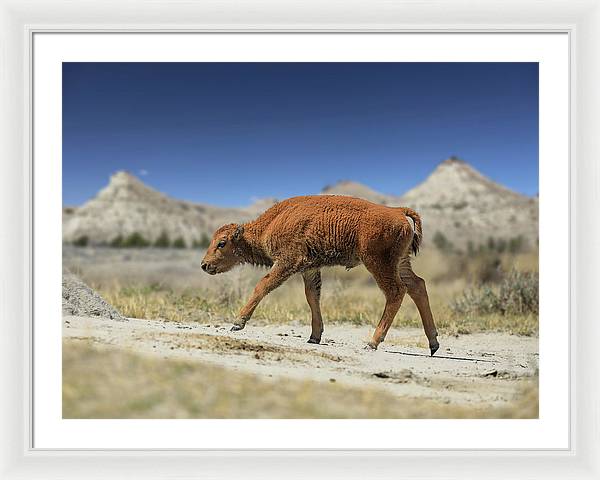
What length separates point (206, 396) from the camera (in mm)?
6211

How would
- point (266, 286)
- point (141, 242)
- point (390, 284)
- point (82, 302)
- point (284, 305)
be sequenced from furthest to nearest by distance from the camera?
point (141, 242), point (284, 305), point (82, 302), point (266, 286), point (390, 284)

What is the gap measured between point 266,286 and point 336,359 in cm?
142

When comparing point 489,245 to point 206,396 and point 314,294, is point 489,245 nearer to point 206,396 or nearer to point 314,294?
point 314,294

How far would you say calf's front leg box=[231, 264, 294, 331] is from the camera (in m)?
8.46

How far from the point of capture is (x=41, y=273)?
6840 millimetres

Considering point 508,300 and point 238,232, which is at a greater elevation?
point 238,232

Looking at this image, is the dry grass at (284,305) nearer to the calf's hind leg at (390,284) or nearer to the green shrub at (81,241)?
the calf's hind leg at (390,284)

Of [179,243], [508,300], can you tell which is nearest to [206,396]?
[508,300]

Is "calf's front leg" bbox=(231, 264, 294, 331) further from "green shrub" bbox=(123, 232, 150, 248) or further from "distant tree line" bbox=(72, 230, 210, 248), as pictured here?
"green shrub" bbox=(123, 232, 150, 248)

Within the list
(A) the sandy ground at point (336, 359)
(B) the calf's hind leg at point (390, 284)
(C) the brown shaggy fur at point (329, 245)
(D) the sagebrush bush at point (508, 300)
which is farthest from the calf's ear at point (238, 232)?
(D) the sagebrush bush at point (508, 300)
